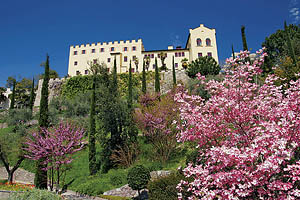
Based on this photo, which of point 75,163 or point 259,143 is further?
point 75,163

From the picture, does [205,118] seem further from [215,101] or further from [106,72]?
[106,72]

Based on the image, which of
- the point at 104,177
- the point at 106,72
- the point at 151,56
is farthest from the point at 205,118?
the point at 151,56

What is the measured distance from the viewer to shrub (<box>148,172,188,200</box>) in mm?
6751

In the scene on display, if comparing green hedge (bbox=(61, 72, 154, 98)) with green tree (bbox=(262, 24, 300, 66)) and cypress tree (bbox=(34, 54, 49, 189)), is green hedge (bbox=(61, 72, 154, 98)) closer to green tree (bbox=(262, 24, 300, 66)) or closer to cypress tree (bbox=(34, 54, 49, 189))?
cypress tree (bbox=(34, 54, 49, 189))

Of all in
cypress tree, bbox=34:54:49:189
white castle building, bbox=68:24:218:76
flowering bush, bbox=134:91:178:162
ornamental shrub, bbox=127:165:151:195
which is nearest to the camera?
ornamental shrub, bbox=127:165:151:195

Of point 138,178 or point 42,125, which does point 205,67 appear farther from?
point 138,178

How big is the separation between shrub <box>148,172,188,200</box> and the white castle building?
1193 inches

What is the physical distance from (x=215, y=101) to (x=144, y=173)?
17.1 feet

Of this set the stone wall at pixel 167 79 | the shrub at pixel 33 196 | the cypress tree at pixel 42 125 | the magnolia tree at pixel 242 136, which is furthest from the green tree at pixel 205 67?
the shrub at pixel 33 196

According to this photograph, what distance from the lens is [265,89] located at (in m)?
5.55

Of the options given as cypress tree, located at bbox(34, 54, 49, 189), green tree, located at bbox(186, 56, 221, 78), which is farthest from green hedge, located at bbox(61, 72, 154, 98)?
cypress tree, located at bbox(34, 54, 49, 189)

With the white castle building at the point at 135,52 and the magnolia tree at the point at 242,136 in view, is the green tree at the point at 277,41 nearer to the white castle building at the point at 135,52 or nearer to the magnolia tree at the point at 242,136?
the white castle building at the point at 135,52

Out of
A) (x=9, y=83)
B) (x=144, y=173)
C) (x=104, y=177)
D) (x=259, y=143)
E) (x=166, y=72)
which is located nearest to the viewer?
(x=259, y=143)

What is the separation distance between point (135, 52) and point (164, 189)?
34226mm
